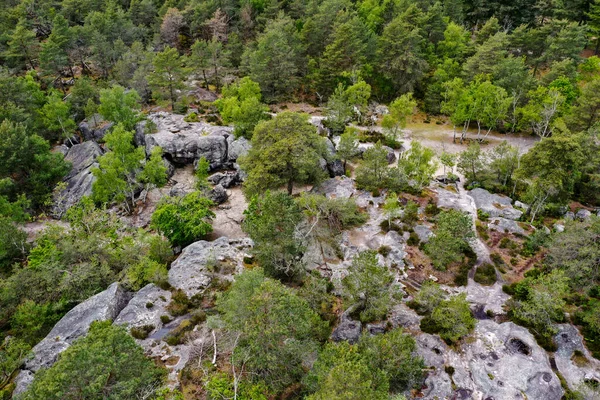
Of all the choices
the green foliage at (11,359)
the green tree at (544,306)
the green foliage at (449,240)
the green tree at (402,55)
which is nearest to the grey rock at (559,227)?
the green foliage at (449,240)

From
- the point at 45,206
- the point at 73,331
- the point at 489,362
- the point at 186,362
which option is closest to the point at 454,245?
the point at 489,362

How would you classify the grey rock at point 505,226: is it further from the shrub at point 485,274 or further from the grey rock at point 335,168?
the grey rock at point 335,168

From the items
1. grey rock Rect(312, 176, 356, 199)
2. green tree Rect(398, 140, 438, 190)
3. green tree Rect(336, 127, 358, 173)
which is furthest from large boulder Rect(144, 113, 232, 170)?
green tree Rect(398, 140, 438, 190)

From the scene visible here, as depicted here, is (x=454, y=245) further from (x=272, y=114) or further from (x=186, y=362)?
(x=272, y=114)

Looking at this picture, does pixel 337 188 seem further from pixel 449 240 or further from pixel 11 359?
pixel 11 359

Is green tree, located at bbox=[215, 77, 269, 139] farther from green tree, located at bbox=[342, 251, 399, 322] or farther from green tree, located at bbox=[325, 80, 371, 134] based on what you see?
green tree, located at bbox=[342, 251, 399, 322]

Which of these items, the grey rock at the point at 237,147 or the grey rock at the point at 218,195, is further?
the grey rock at the point at 237,147
